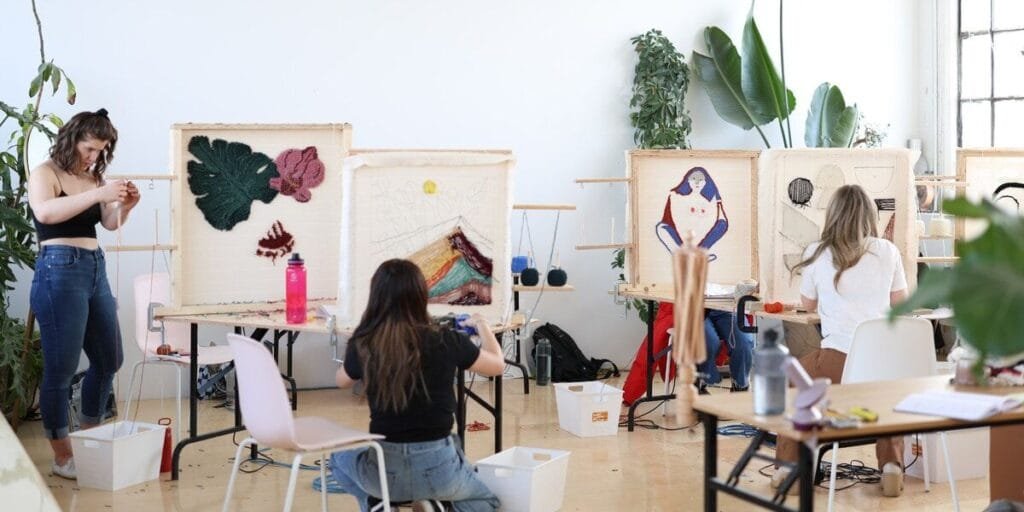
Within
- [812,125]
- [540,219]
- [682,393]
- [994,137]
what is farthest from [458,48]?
[682,393]

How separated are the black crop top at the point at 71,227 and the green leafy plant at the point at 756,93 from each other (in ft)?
14.7

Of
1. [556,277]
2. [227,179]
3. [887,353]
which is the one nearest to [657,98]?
[556,277]

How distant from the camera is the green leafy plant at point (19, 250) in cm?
536

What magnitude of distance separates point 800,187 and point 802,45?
3012mm

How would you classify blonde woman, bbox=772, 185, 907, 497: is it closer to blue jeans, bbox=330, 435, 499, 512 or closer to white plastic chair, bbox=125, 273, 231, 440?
blue jeans, bbox=330, 435, 499, 512

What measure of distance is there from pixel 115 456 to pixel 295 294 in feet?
3.10

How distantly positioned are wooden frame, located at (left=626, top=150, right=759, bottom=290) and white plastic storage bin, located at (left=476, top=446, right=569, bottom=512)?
6.00 ft

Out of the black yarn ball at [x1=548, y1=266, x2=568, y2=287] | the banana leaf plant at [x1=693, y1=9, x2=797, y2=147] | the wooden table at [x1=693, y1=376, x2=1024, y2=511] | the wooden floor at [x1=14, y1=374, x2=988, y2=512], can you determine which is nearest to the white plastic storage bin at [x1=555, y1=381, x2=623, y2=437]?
the wooden floor at [x1=14, y1=374, x2=988, y2=512]

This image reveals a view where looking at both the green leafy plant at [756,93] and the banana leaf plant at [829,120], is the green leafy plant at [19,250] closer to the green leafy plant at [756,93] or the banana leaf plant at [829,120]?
the green leafy plant at [756,93]

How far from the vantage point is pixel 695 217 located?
593cm

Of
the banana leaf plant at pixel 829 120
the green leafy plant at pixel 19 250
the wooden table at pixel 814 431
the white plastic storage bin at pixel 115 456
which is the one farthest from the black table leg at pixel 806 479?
the banana leaf plant at pixel 829 120

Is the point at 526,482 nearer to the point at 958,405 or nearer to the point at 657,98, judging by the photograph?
the point at 958,405

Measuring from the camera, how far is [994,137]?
794 centimetres

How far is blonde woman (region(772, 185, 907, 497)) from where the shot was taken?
4.50 m
